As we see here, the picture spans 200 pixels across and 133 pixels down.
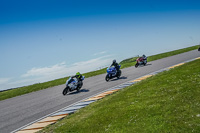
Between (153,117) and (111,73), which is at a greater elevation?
(111,73)

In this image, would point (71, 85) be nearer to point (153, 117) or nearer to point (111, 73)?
point (111, 73)

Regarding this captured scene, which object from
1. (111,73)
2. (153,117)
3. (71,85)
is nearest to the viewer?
(153,117)

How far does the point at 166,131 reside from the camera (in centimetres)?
502

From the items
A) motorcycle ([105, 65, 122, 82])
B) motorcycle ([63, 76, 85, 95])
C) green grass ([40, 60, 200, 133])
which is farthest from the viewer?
motorcycle ([105, 65, 122, 82])

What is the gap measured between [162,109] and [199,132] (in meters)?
1.84

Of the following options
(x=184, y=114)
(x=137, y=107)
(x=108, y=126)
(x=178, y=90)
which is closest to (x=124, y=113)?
(x=137, y=107)

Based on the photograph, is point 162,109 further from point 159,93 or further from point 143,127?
point 159,93

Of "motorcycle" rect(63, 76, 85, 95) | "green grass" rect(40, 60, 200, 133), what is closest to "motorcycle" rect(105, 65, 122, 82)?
"motorcycle" rect(63, 76, 85, 95)

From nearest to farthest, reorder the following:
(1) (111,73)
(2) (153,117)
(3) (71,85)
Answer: (2) (153,117)
(3) (71,85)
(1) (111,73)

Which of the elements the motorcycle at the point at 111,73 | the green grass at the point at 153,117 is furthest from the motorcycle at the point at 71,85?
the green grass at the point at 153,117

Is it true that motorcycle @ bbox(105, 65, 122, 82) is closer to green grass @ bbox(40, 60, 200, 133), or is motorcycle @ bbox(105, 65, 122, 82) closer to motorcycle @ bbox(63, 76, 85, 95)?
motorcycle @ bbox(63, 76, 85, 95)

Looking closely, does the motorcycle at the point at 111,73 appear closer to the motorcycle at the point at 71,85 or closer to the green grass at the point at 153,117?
the motorcycle at the point at 71,85

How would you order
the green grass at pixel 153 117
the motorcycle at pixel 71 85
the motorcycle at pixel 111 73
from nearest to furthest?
1. the green grass at pixel 153 117
2. the motorcycle at pixel 71 85
3. the motorcycle at pixel 111 73

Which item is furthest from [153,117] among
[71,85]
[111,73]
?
[111,73]
